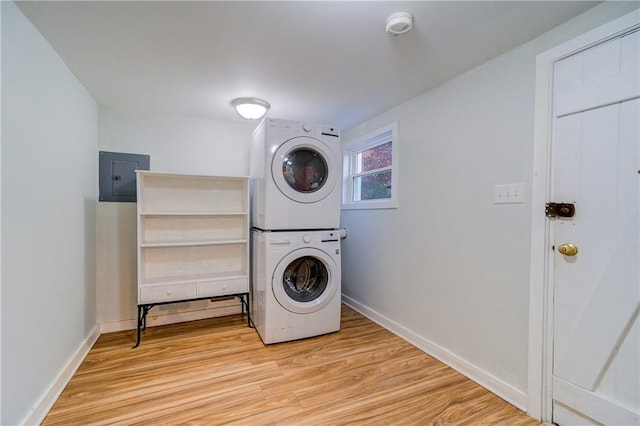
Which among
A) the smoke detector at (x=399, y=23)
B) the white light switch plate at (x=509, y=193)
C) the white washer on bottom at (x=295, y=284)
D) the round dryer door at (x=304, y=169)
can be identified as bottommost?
the white washer on bottom at (x=295, y=284)

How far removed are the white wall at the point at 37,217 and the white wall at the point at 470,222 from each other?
236cm

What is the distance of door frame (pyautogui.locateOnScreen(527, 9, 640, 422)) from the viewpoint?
1.43 meters

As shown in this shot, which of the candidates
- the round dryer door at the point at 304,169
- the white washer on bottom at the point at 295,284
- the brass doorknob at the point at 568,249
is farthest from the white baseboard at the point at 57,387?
the brass doorknob at the point at 568,249

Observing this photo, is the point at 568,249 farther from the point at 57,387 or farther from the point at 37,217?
the point at 57,387

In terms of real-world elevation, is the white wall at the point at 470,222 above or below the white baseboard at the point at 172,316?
above

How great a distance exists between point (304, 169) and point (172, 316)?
74.9 inches

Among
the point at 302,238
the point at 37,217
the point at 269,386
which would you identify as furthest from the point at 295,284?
the point at 37,217

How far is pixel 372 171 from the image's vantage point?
2.92 meters

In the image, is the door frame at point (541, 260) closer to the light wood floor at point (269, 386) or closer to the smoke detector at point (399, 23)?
the light wood floor at point (269, 386)

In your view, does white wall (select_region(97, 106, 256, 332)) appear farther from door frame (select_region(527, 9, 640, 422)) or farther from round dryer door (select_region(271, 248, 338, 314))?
door frame (select_region(527, 9, 640, 422))

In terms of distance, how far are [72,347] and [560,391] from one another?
9.50 ft

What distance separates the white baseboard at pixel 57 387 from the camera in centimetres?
134

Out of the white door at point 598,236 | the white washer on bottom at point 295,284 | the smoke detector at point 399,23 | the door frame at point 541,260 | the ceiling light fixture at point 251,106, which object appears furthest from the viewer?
the ceiling light fixture at point 251,106

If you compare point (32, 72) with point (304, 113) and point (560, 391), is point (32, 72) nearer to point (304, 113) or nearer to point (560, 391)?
point (304, 113)
